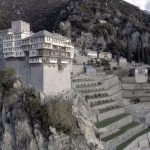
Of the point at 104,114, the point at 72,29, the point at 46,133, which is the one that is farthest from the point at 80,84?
the point at 72,29

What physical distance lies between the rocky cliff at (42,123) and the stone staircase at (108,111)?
9.23 ft

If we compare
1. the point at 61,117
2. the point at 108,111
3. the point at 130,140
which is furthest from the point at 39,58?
the point at 130,140

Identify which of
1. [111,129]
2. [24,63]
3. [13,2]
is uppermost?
[13,2]

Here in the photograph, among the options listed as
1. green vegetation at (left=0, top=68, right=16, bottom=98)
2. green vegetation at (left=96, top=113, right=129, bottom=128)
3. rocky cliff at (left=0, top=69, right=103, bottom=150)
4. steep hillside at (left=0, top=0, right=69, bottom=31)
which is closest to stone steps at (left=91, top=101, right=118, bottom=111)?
green vegetation at (left=96, top=113, right=129, bottom=128)

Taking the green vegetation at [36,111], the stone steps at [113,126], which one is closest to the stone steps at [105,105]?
the stone steps at [113,126]

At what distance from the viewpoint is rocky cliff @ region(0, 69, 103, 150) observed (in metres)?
35.9

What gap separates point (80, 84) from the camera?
1911 inches

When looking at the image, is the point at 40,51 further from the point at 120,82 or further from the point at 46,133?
the point at 120,82

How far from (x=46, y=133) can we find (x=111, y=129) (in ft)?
29.7

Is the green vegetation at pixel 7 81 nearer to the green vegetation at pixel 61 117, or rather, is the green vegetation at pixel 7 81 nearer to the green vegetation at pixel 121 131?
the green vegetation at pixel 61 117

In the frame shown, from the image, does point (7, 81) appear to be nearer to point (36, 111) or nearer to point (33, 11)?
point (36, 111)

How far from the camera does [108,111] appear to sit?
45.3 meters

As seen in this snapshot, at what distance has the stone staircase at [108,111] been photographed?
40953 millimetres

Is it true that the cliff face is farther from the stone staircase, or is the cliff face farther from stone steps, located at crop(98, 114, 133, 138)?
the stone staircase
